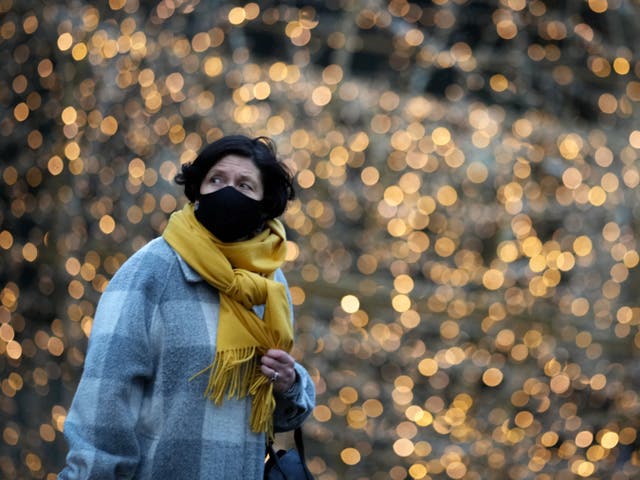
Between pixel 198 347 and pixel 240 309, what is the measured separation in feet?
0.39

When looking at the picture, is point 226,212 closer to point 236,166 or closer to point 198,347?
point 236,166

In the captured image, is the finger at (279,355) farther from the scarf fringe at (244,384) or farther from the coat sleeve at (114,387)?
the coat sleeve at (114,387)

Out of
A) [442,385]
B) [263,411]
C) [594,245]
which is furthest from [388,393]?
[263,411]

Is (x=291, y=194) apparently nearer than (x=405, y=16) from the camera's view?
Yes

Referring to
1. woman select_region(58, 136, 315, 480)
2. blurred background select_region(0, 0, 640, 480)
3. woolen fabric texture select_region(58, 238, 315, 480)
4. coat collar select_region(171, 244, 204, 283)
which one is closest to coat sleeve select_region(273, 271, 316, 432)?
woman select_region(58, 136, 315, 480)

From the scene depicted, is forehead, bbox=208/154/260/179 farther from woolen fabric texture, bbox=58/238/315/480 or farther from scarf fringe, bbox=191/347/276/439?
scarf fringe, bbox=191/347/276/439

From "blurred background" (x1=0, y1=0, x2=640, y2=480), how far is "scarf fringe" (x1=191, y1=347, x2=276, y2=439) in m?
1.86

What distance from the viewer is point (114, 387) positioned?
70.5 inches

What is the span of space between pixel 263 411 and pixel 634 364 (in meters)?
2.49

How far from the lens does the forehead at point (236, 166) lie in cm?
201

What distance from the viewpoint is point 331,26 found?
388 cm

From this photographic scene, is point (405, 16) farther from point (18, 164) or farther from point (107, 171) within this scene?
point (18, 164)

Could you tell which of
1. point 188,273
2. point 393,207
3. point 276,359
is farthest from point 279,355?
point 393,207

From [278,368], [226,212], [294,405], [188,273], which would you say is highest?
[226,212]
